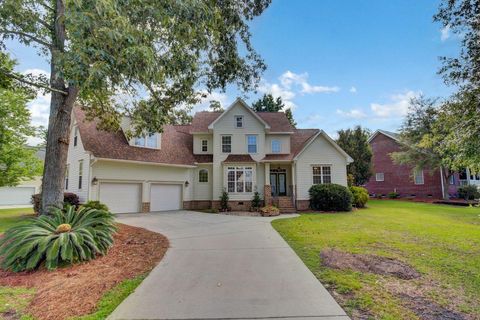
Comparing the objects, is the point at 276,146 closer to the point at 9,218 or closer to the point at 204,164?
the point at 204,164

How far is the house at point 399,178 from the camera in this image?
28.2m

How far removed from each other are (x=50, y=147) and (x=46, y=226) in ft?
8.55

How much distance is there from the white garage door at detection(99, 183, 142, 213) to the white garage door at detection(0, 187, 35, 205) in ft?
58.8

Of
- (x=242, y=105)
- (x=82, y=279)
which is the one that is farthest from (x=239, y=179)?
(x=82, y=279)

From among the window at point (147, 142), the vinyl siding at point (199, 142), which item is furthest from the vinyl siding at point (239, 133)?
the window at point (147, 142)

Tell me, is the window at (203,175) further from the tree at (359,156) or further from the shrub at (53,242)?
the tree at (359,156)

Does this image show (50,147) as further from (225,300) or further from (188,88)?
(225,300)

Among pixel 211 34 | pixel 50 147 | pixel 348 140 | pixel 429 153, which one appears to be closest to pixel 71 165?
pixel 50 147

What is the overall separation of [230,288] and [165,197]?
15.0 metres

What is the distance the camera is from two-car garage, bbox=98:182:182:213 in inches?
618

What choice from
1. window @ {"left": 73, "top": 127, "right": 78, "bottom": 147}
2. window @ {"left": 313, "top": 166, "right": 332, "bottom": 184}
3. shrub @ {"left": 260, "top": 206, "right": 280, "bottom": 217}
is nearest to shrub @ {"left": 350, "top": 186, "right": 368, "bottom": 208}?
window @ {"left": 313, "top": 166, "right": 332, "bottom": 184}

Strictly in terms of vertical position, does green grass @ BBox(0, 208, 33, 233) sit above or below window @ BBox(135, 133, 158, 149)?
below

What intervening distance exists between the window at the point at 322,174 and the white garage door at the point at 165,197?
33.9 ft

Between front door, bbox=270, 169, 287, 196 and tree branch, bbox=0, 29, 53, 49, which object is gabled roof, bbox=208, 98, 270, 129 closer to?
front door, bbox=270, 169, 287, 196
